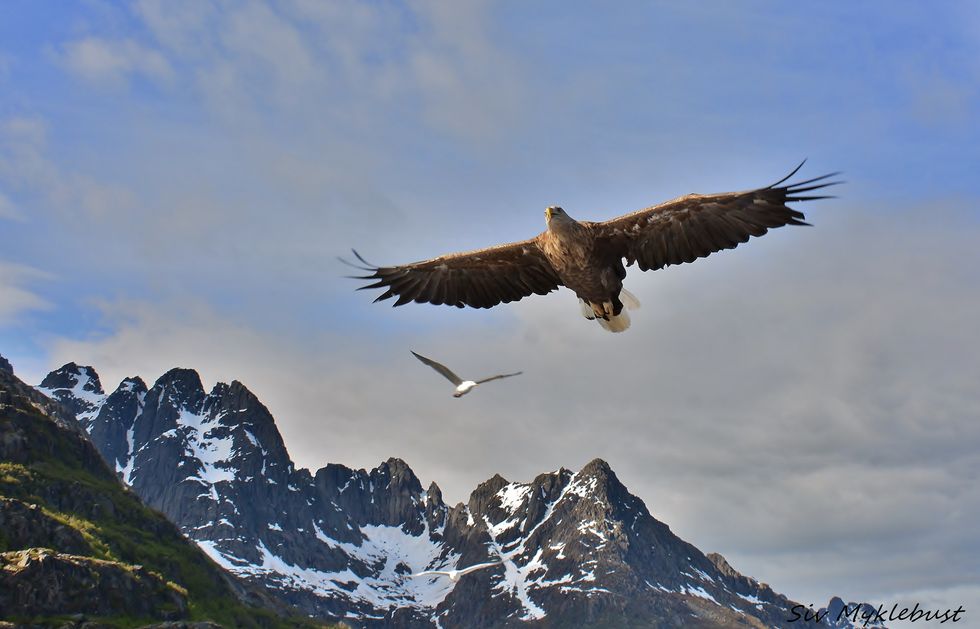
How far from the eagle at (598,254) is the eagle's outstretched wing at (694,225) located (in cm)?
3

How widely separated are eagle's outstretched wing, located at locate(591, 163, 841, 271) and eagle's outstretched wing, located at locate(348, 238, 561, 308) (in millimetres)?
2791

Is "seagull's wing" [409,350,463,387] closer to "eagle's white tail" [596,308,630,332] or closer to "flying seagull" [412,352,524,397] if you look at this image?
"flying seagull" [412,352,524,397]

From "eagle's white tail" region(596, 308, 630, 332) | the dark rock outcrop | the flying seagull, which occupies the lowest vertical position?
the flying seagull

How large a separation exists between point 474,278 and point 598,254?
4.61 meters

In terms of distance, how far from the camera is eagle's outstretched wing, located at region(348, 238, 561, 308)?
3117 cm

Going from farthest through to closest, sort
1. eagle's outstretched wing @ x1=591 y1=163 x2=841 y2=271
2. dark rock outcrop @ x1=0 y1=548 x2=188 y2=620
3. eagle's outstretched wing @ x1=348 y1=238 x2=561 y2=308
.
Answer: dark rock outcrop @ x1=0 y1=548 x2=188 y2=620, eagle's outstretched wing @ x1=348 y1=238 x2=561 y2=308, eagle's outstretched wing @ x1=591 y1=163 x2=841 y2=271

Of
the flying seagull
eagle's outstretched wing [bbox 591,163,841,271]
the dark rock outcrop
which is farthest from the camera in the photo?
the dark rock outcrop

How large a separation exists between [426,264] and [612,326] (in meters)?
6.17

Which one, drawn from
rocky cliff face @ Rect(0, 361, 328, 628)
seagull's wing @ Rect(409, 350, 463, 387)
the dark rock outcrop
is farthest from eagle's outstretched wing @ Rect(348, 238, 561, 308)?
the dark rock outcrop

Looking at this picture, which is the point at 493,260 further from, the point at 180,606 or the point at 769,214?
the point at 180,606

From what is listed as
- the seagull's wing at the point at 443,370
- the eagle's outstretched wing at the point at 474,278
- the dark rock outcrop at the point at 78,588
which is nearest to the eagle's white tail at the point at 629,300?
the eagle's outstretched wing at the point at 474,278

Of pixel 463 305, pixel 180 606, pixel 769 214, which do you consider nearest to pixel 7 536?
pixel 180 606

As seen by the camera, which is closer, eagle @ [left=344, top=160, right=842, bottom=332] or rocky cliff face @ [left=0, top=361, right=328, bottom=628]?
eagle @ [left=344, top=160, right=842, bottom=332]

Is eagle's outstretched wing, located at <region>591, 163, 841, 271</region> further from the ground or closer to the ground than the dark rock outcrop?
closer to the ground
